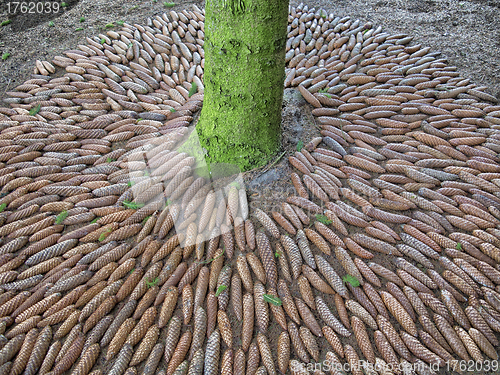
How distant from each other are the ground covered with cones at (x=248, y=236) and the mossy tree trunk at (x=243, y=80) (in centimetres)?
22

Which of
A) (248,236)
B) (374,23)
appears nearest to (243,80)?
(248,236)

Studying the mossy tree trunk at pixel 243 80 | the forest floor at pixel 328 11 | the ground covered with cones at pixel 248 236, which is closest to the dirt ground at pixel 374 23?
the forest floor at pixel 328 11

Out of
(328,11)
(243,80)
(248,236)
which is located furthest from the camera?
(328,11)

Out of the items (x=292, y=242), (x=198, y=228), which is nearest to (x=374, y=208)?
(x=292, y=242)

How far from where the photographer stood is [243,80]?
236 cm

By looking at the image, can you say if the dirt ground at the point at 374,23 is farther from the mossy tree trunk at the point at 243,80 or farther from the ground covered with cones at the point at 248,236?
the mossy tree trunk at the point at 243,80

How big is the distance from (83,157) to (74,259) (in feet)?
3.06

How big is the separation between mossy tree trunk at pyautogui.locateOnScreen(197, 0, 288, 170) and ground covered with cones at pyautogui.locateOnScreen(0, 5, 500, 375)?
22 centimetres

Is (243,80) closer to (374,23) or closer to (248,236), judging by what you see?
(248,236)

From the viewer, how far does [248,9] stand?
216cm

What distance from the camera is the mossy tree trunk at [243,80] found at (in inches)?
87.0

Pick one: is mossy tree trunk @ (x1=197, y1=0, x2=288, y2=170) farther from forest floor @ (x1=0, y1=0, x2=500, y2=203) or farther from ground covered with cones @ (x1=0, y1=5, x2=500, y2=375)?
forest floor @ (x1=0, y1=0, x2=500, y2=203)

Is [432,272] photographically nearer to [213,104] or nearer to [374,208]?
[374,208]

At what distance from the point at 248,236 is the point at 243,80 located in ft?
3.38
